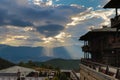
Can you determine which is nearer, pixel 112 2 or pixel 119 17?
pixel 119 17

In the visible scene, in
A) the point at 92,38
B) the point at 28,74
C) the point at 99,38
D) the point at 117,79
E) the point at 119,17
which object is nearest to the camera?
the point at 117,79

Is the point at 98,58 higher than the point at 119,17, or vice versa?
the point at 119,17

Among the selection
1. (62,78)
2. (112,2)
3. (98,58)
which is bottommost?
(62,78)

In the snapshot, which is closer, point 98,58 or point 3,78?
point 98,58

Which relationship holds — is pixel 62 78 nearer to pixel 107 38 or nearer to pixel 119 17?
pixel 107 38

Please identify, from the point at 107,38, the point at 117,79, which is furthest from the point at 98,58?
the point at 117,79

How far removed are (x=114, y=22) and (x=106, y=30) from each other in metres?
21.5

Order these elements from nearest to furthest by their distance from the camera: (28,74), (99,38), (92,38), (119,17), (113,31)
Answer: (119,17) → (113,31) → (99,38) → (92,38) → (28,74)

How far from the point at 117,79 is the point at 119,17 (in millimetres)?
14778

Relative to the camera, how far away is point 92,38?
68750 millimetres

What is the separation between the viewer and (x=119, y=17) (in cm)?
3644

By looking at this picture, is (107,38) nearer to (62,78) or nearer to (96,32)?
(96,32)

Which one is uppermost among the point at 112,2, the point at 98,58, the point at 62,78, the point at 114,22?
the point at 112,2

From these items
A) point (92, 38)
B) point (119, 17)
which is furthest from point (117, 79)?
point (92, 38)
